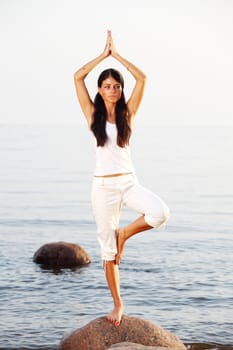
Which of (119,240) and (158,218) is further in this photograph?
(119,240)

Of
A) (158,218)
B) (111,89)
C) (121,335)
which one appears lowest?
(121,335)

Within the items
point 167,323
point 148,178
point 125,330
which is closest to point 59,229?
point 167,323

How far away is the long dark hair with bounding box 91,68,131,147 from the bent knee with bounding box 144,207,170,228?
2.43 feet

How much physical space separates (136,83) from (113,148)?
0.69 m

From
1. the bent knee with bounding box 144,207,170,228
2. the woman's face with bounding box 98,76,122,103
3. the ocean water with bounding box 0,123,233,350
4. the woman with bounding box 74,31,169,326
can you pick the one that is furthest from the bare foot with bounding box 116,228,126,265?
the ocean water with bounding box 0,123,233,350

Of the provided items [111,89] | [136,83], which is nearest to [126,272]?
[136,83]

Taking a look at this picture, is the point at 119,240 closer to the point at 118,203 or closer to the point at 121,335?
the point at 118,203

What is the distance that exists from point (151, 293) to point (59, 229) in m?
6.84

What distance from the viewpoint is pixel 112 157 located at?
755cm

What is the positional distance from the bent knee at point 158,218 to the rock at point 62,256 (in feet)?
21.4

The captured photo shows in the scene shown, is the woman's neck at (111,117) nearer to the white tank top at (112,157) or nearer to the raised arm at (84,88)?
the white tank top at (112,157)

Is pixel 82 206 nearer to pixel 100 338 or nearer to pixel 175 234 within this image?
pixel 175 234

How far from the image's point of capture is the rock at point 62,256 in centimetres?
1384

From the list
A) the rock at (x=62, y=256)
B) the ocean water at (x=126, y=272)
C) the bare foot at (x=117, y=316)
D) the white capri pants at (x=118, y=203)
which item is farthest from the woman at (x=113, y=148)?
the rock at (x=62, y=256)
